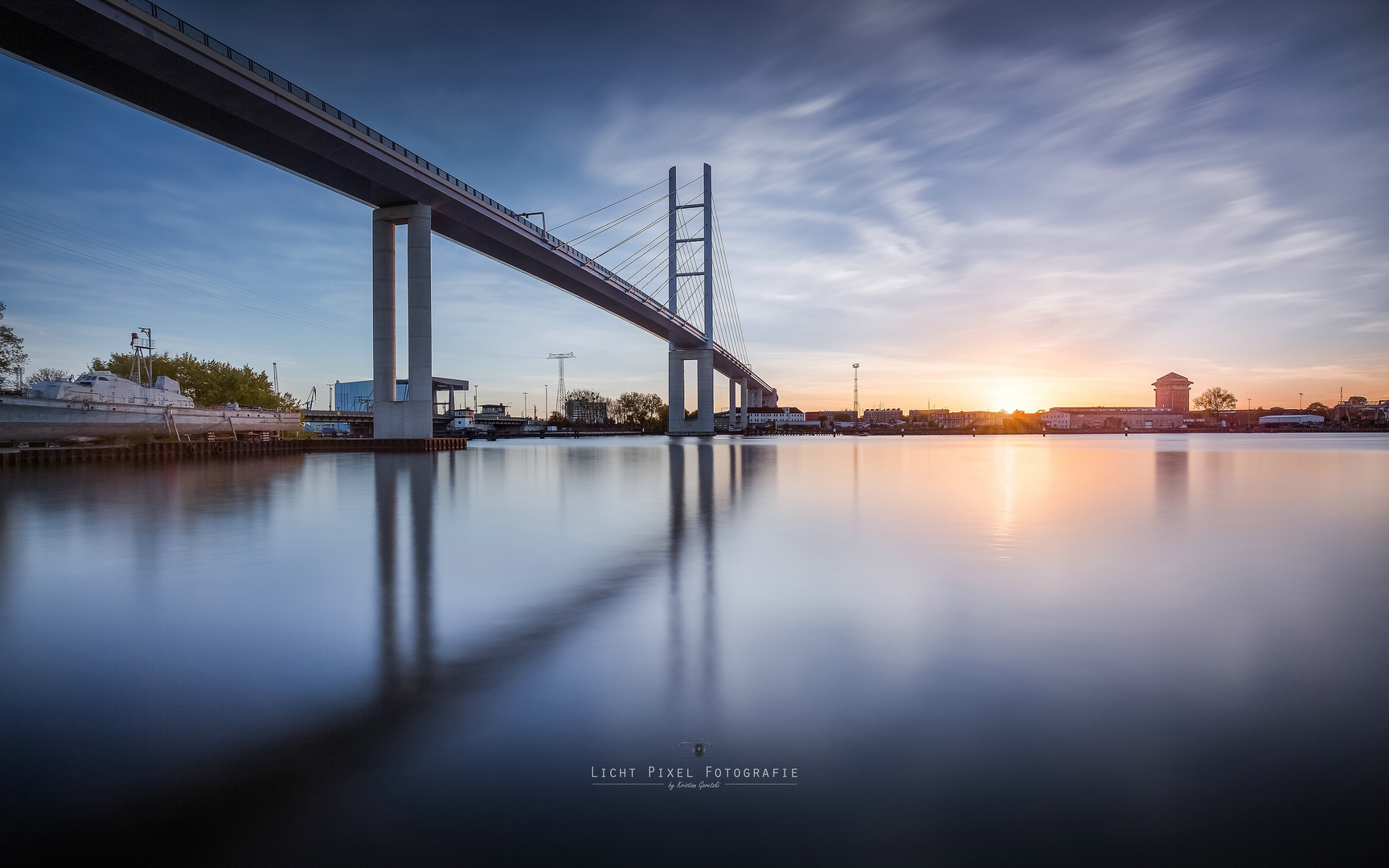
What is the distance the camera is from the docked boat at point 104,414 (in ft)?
69.9

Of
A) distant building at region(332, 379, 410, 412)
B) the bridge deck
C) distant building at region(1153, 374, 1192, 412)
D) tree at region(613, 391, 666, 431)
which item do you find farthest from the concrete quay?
distant building at region(1153, 374, 1192, 412)

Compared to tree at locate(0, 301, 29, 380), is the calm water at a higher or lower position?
lower

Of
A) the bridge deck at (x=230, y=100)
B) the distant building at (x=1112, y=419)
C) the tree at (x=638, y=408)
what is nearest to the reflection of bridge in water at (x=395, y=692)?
the bridge deck at (x=230, y=100)

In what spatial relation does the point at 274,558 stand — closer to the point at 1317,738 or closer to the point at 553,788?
the point at 553,788

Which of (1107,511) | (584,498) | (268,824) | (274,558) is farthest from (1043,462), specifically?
(268,824)

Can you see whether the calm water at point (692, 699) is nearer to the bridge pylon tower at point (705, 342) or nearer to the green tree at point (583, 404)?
the bridge pylon tower at point (705, 342)

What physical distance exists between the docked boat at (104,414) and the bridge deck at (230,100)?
10.3m

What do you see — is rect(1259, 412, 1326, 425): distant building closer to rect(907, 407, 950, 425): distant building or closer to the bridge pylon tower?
rect(907, 407, 950, 425): distant building

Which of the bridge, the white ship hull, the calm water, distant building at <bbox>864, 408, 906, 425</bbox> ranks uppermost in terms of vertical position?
the bridge

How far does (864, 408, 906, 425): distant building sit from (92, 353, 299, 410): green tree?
156051 mm

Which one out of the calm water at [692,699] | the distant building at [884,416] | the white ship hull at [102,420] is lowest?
the calm water at [692,699]

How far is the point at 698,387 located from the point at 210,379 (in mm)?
38135

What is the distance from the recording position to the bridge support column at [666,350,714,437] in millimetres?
59938

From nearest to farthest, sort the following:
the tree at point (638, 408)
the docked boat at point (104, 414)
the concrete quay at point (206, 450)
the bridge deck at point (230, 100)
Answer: the bridge deck at point (230, 100), the concrete quay at point (206, 450), the docked boat at point (104, 414), the tree at point (638, 408)
